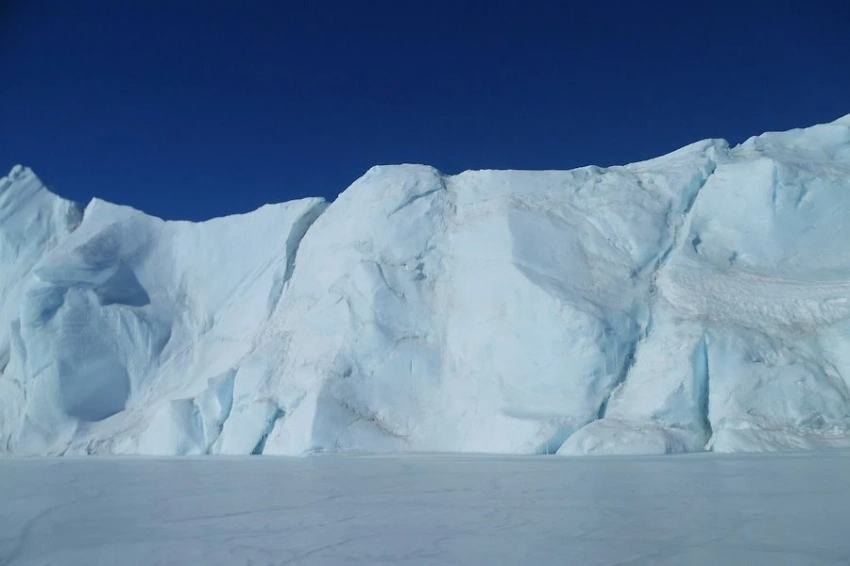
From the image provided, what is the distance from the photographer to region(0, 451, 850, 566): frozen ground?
11.9 feet

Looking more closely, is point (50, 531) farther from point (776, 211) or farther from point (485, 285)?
point (776, 211)

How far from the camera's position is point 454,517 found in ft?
15.3

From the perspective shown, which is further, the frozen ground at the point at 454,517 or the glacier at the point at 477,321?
the glacier at the point at 477,321

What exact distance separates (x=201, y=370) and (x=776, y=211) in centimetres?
1238

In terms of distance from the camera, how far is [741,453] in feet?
31.0

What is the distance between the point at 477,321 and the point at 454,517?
8.87m

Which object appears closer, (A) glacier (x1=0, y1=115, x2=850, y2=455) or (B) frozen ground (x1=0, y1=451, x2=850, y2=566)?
(B) frozen ground (x1=0, y1=451, x2=850, y2=566)

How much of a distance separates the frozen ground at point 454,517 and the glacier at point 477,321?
3.26 m

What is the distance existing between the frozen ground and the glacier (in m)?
3.26

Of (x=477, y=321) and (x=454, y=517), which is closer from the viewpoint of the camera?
(x=454, y=517)

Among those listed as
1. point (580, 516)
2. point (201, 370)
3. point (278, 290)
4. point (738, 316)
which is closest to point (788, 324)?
point (738, 316)

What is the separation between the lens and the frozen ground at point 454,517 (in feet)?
11.9

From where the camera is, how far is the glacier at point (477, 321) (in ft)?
36.5

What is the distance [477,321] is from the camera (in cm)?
1348
